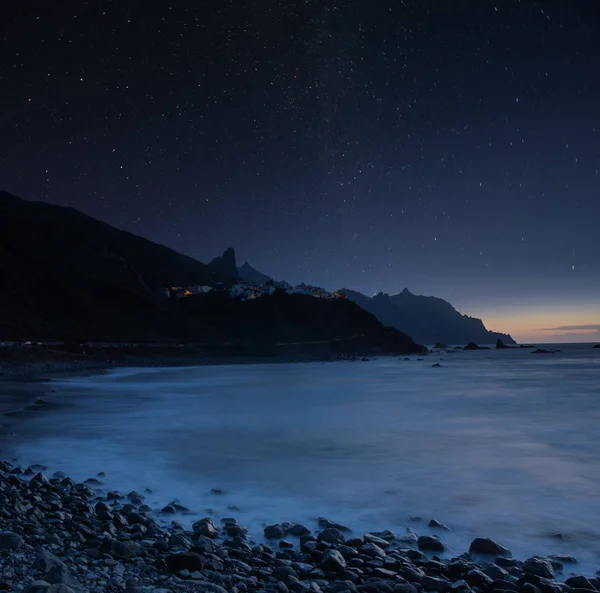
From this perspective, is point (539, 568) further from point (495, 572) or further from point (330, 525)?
point (330, 525)

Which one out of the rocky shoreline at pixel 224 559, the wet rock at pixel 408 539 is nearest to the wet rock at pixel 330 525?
the rocky shoreline at pixel 224 559

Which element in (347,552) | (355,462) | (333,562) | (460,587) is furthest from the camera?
(355,462)

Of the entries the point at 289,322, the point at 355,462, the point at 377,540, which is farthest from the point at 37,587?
the point at 289,322

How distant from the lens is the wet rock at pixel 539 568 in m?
4.53

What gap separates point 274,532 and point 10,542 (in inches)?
109

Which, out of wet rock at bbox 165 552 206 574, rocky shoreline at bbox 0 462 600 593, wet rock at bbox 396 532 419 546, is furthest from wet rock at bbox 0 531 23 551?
wet rock at bbox 396 532 419 546

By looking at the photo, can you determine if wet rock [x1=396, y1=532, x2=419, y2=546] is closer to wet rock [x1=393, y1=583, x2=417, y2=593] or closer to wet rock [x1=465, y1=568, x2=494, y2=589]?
wet rock [x1=465, y1=568, x2=494, y2=589]

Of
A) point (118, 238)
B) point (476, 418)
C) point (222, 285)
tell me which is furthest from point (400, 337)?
point (476, 418)

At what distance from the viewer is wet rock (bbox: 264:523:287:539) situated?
A: 5535 mm

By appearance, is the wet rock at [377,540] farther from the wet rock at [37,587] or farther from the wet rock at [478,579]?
the wet rock at [37,587]

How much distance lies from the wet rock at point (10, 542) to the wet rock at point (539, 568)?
15.0 feet

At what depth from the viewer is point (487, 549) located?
17.1 feet

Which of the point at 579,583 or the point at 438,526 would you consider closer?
the point at 579,583

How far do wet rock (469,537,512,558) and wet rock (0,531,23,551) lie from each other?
4452 mm
